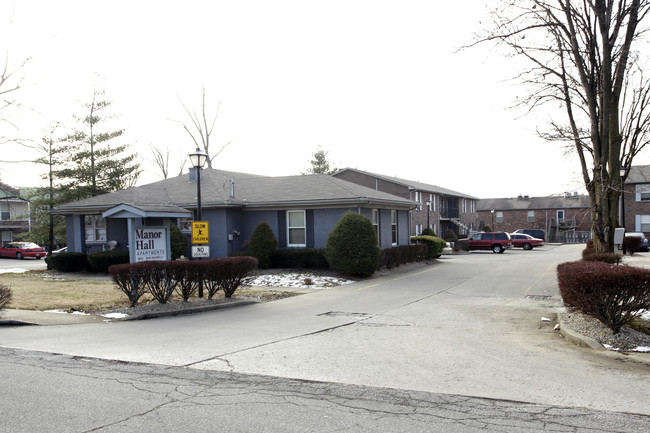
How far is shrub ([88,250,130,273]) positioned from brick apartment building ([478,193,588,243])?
53531 millimetres

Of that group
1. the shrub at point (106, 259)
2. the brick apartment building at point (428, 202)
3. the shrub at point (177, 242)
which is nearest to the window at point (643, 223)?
the brick apartment building at point (428, 202)

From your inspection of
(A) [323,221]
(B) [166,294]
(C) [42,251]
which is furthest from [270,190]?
(C) [42,251]

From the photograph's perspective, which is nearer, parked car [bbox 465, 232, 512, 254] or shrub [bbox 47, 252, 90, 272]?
shrub [bbox 47, 252, 90, 272]

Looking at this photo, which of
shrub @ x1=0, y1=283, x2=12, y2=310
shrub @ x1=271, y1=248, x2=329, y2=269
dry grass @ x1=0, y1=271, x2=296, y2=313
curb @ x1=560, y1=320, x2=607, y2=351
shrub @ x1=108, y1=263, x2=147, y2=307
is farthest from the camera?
shrub @ x1=271, y1=248, x2=329, y2=269

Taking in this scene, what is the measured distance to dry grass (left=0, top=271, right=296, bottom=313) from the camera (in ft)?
43.5

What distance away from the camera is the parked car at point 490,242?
4291 centimetres

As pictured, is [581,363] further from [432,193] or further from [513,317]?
[432,193]

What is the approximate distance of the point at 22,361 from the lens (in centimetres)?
737

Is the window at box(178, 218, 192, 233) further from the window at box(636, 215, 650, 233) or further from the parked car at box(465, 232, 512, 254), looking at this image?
the window at box(636, 215, 650, 233)

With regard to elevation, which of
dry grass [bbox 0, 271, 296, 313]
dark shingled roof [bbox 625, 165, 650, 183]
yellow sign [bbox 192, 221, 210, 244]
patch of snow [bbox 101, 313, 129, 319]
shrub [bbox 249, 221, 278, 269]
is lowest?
patch of snow [bbox 101, 313, 129, 319]

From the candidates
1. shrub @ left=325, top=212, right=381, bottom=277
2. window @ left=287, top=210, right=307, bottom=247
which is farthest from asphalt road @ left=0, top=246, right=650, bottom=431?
window @ left=287, top=210, right=307, bottom=247

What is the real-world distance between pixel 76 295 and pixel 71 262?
392 inches

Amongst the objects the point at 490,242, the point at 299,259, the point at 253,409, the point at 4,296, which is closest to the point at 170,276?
the point at 4,296

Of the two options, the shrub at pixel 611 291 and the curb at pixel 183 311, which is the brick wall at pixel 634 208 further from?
the shrub at pixel 611 291
